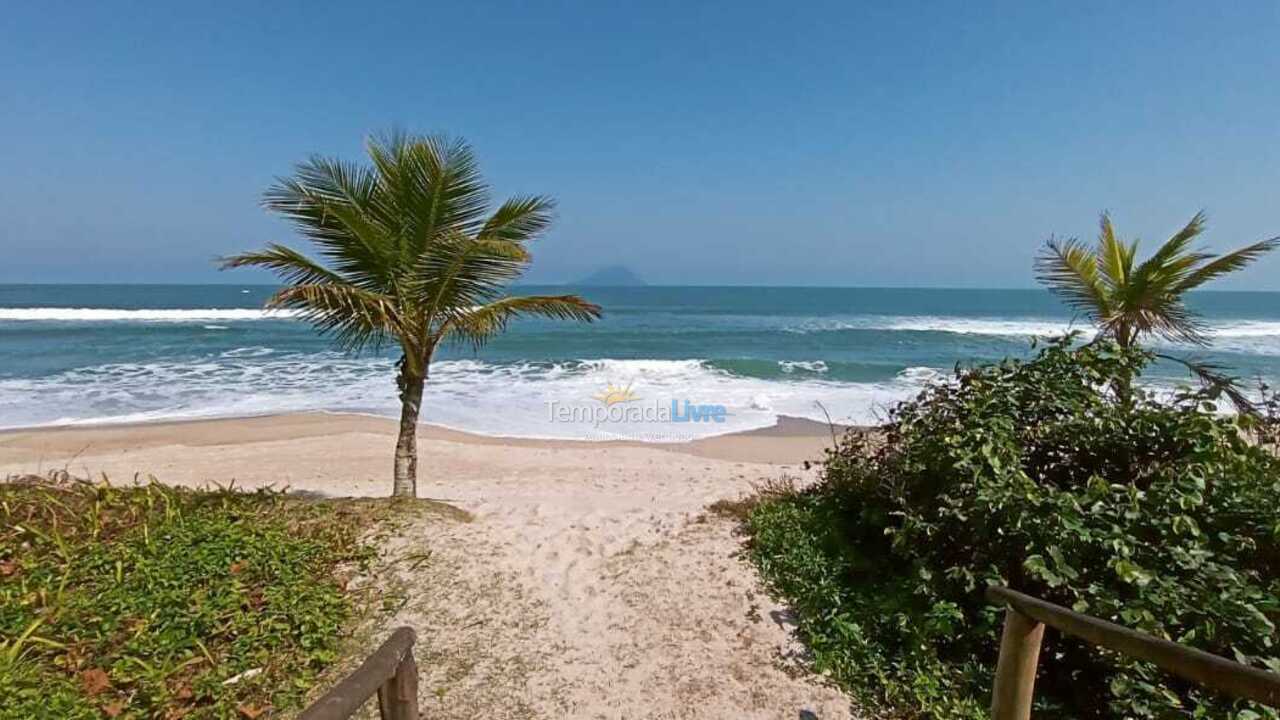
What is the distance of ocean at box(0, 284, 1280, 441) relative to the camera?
12656mm

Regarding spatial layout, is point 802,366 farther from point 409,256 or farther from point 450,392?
point 409,256

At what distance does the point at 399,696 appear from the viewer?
180 centimetres

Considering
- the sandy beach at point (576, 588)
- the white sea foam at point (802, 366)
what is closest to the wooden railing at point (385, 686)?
the sandy beach at point (576, 588)

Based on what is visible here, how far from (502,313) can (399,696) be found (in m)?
4.09

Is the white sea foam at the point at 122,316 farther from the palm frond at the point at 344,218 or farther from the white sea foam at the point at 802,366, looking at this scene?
the palm frond at the point at 344,218

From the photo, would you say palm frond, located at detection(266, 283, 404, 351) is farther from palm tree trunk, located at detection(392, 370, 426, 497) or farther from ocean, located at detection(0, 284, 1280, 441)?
ocean, located at detection(0, 284, 1280, 441)

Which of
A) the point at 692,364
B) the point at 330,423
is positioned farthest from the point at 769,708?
the point at 692,364

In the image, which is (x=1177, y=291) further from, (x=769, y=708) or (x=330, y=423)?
(x=330, y=423)

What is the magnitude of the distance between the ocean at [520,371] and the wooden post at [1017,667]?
6383 millimetres

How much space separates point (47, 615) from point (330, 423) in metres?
8.80

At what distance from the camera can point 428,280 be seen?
5.18 meters

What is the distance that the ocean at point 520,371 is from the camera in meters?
12.7

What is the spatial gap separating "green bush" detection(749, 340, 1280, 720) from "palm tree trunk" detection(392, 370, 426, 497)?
12.7 ft

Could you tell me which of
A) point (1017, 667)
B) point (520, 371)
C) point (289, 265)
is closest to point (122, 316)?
point (520, 371)
